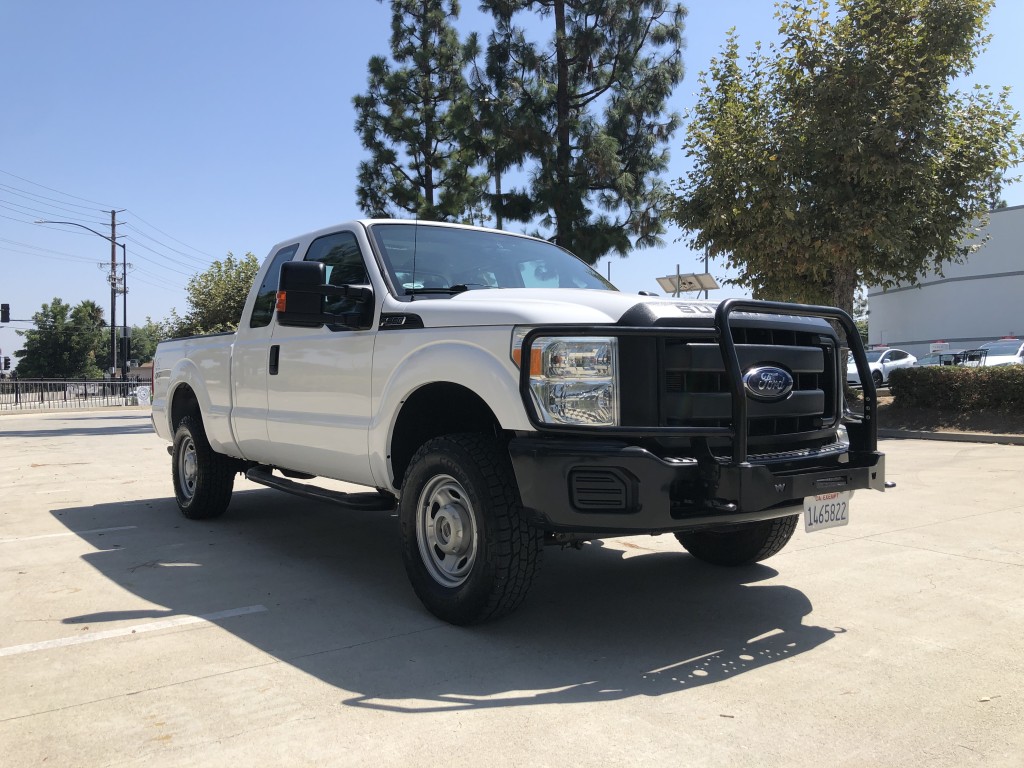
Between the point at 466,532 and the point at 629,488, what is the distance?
954 millimetres

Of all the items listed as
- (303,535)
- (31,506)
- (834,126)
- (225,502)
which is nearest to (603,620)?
(303,535)

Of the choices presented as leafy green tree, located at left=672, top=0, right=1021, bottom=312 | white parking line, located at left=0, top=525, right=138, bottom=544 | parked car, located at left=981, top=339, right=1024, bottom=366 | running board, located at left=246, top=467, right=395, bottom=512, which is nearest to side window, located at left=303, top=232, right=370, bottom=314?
running board, located at left=246, top=467, right=395, bottom=512

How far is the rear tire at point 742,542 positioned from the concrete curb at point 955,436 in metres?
10.5

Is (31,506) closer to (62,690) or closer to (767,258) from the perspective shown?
(62,690)

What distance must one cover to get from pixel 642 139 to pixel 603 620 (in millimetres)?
17515

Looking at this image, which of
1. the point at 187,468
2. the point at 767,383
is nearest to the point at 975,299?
the point at 187,468

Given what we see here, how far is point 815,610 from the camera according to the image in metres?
4.29

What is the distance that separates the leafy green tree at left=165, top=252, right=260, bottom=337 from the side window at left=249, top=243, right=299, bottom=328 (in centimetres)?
3148

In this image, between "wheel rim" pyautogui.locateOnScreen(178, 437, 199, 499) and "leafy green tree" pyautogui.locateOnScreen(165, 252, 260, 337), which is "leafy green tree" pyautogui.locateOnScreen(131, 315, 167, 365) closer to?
"leafy green tree" pyautogui.locateOnScreen(165, 252, 260, 337)

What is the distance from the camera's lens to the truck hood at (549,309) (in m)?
3.57

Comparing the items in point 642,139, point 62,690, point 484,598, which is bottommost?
point 62,690

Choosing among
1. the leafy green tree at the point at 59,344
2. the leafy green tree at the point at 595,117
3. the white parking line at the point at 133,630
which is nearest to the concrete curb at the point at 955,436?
the leafy green tree at the point at 595,117

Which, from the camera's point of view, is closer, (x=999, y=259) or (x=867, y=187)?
(x=867, y=187)

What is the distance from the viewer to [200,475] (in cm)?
677
